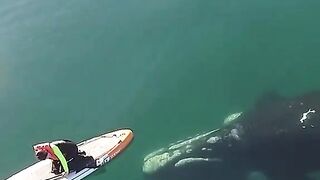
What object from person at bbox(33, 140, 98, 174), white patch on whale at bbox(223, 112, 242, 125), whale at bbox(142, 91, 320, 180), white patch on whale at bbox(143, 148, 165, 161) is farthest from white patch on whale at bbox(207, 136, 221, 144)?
person at bbox(33, 140, 98, 174)

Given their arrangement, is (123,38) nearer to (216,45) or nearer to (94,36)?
(94,36)

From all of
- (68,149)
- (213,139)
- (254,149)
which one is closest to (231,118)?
(213,139)

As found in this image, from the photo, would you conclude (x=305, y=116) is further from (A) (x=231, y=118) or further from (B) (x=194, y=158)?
(B) (x=194, y=158)

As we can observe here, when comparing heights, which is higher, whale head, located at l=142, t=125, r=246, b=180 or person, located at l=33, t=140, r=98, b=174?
person, located at l=33, t=140, r=98, b=174

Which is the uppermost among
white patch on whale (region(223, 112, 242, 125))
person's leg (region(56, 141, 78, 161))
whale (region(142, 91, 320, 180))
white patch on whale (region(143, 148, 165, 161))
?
person's leg (region(56, 141, 78, 161))

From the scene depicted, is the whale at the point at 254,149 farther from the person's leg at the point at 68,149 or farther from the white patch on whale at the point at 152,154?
the person's leg at the point at 68,149

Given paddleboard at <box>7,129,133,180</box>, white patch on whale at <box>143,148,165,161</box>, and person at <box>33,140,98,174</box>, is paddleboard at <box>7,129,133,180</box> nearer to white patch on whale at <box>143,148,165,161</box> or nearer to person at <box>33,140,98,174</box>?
person at <box>33,140,98,174</box>

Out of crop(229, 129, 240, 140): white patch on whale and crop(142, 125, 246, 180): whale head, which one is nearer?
crop(142, 125, 246, 180): whale head
